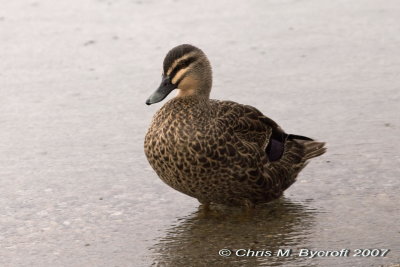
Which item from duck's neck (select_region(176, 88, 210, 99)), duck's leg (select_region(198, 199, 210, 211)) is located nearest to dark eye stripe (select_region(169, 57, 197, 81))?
duck's neck (select_region(176, 88, 210, 99))

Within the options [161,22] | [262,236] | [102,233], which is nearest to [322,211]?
[262,236]

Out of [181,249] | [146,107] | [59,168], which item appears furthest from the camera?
[146,107]

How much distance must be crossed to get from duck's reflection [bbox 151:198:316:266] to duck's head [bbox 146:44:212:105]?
78cm

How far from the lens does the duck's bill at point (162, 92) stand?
19.3 ft

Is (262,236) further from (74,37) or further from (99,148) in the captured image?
(74,37)

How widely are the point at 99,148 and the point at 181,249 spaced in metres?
1.86

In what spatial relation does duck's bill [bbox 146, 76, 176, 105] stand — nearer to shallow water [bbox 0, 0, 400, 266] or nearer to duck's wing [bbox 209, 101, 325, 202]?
duck's wing [bbox 209, 101, 325, 202]

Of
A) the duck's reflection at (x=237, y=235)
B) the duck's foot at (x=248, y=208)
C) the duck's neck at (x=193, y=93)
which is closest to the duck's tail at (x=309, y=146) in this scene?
the duck's reflection at (x=237, y=235)

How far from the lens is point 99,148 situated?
22.9ft

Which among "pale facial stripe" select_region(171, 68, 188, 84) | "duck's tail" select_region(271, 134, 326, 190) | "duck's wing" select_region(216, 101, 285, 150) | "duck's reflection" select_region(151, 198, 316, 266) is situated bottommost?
"duck's reflection" select_region(151, 198, 316, 266)

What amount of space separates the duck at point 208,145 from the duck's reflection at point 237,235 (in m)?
0.11

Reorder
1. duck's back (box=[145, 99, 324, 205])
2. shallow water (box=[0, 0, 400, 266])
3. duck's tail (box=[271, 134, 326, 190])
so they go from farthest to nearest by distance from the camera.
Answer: duck's tail (box=[271, 134, 326, 190]) < duck's back (box=[145, 99, 324, 205]) < shallow water (box=[0, 0, 400, 266])

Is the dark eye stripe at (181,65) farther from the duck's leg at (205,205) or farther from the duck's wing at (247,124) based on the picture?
the duck's leg at (205,205)

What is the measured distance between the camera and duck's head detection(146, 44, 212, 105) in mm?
5883
